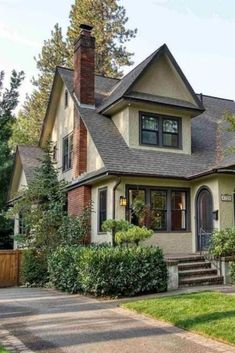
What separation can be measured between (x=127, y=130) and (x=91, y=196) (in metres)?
2.85

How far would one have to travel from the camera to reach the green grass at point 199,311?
6.64m

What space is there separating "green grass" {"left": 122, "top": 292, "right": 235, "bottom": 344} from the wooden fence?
7.47 meters

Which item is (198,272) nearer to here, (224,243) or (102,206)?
(224,243)

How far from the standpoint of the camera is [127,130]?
1586 centimetres

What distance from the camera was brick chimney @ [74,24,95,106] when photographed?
17.4 m

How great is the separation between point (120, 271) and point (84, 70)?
968cm

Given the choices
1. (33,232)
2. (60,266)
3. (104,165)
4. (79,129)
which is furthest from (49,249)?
(79,129)

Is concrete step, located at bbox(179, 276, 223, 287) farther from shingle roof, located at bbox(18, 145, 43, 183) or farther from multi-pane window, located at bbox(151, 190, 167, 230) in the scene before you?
shingle roof, located at bbox(18, 145, 43, 183)

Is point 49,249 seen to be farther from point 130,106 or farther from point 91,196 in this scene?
point 130,106

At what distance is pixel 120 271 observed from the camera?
35.6 ft

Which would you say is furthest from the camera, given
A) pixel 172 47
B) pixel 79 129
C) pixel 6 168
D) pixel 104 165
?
pixel 6 168

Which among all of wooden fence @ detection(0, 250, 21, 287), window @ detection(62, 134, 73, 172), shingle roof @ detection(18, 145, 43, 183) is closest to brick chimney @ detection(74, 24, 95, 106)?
window @ detection(62, 134, 73, 172)

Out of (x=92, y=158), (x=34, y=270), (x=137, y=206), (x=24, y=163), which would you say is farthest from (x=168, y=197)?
(x=24, y=163)

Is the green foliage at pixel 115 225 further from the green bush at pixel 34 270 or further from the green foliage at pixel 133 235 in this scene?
the green bush at pixel 34 270
